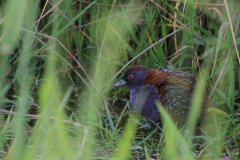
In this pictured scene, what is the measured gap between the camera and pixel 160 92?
4332mm

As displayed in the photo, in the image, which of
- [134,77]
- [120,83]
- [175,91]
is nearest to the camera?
[175,91]

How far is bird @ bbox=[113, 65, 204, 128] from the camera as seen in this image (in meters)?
4.12

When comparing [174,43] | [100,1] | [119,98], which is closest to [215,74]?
[174,43]

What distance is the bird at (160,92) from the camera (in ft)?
13.5

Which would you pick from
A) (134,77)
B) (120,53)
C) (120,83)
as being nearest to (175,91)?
(134,77)

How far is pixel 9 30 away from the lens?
1975mm

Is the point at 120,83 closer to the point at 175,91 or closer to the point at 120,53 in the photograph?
the point at 120,53

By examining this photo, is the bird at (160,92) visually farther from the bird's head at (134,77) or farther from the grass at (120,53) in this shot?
the grass at (120,53)

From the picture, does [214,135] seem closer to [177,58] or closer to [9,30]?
[177,58]

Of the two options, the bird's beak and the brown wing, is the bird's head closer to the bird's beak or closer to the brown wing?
the bird's beak

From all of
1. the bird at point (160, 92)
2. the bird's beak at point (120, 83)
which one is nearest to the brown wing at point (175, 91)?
the bird at point (160, 92)

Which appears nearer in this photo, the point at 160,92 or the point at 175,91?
the point at 175,91

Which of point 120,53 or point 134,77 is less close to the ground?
point 120,53

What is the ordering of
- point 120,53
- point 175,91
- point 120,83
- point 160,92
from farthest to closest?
1. point 120,53
2. point 120,83
3. point 160,92
4. point 175,91
